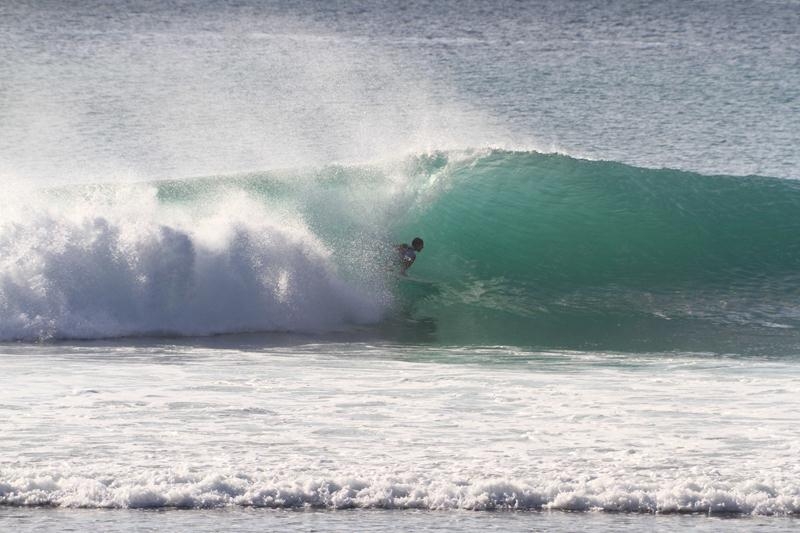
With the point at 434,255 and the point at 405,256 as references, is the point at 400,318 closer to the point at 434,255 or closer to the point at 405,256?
the point at 405,256

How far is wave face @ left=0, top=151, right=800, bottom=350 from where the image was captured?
14.1 meters

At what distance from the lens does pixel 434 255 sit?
17.4 m

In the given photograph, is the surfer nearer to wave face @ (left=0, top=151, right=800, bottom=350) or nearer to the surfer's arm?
the surfer's arm

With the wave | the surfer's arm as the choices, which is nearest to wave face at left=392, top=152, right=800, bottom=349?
the surfer's arm

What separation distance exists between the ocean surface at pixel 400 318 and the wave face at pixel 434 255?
1.7 inches

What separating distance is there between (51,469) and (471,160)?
12.1 meters

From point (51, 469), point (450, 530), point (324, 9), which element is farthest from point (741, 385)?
point (324, 9)

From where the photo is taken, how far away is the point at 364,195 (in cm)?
1756

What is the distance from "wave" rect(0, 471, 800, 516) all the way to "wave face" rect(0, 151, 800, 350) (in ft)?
17.7

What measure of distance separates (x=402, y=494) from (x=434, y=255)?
9764 mm

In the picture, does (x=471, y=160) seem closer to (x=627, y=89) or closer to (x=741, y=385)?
(x=741, y=385)

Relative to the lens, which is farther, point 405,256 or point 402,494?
point 405,256

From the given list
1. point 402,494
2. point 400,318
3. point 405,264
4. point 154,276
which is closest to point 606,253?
point 405,264

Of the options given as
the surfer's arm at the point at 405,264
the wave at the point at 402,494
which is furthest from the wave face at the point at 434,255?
the wave at the point at 402,494
